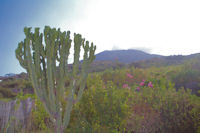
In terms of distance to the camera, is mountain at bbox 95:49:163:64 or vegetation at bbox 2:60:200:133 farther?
mountain at bbox 95:49:163:64

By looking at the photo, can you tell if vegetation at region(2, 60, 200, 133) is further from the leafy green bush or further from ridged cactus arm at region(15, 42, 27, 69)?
ridged cactus arm at region(15, 42, 27, 69)

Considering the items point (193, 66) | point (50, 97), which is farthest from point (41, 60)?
point (193, 66)

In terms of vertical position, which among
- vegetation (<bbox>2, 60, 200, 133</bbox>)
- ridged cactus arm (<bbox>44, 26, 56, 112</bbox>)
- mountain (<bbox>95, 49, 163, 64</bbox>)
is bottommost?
vegetation (<bbox>2, 60, 200, 133</bbox>)

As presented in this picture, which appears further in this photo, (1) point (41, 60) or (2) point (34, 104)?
(2) point (34, 104)

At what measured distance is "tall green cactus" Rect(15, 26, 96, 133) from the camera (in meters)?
3.18

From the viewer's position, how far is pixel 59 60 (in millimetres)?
3406

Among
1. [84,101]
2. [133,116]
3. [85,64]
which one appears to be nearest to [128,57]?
[133,116]

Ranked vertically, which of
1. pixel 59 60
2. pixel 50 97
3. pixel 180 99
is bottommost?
pixel 180 99

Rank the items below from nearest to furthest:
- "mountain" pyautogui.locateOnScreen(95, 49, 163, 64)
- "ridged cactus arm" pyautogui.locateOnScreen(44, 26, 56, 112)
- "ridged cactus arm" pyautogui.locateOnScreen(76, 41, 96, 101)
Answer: "ridged cactus arm" pyautogui.locateOnScreen(44, 26, 56, 112) < "ridged cactus arm" pyautogui.locateOnScreen(76, 41, 96, 101) < "mountain" pyautogui.locateOnScreen(95, 49, 163, 64)

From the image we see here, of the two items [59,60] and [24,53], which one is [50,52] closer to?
[59,60]

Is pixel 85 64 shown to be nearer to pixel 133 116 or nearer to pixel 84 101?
pixel 84 101

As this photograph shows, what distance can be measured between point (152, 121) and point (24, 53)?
11.6 feet

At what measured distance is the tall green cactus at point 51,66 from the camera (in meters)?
3.18

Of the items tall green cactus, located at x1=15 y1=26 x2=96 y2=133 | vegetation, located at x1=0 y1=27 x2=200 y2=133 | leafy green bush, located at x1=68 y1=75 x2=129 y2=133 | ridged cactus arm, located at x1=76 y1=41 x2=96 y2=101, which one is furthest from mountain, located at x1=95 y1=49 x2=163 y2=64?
tall green cactus, located at x1=15 y1=26 x2=96 y2=133
